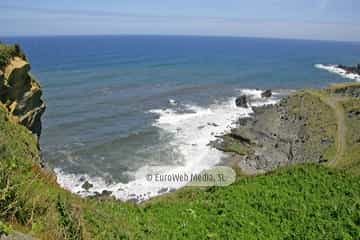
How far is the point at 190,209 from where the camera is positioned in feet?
45.5

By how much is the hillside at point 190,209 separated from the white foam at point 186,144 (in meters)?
12.2

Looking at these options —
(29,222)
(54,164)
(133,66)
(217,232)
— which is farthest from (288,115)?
(133,66)

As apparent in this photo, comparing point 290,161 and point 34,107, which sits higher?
point 34,107

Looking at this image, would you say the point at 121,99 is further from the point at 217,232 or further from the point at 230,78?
the point at 217,232

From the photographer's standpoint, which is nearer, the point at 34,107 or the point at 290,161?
the point at 34,107

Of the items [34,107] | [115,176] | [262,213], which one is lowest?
[115,176]

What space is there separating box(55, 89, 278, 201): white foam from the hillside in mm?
12198

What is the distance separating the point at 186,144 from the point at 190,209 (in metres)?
25.4

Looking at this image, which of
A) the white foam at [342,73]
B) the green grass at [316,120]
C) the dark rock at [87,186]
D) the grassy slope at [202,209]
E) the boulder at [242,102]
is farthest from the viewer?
the white foam at [342,73]

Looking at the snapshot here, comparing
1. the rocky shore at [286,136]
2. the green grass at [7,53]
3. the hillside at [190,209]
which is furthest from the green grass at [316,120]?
the green grass at [7,53]

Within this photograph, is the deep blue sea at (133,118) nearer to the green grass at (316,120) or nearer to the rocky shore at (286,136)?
the rocky shore at (286,136)

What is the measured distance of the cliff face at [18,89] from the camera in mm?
19422

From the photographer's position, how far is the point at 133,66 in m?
100

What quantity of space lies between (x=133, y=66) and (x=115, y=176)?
72179 mm
